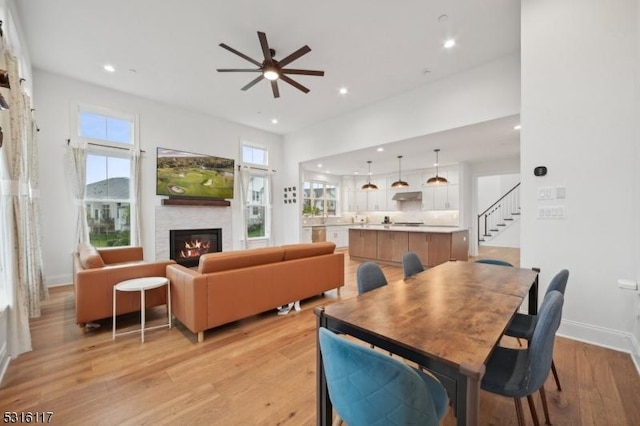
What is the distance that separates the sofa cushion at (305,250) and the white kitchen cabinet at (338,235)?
518 centimetres

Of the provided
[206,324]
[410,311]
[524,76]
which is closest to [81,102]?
[206,324]

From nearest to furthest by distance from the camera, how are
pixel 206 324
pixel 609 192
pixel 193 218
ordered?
pixel 609 192, pixel 206 324, pixel 193 218

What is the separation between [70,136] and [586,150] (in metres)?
7.32

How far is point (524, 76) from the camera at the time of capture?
9.36ft

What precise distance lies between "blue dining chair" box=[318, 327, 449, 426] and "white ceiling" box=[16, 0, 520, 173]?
11.3 ft

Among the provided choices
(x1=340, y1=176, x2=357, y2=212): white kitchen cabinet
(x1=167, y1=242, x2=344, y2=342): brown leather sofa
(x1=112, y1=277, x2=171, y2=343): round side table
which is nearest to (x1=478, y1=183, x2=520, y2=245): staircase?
(x1=340, y1=176, x2=357, y2=212): white kitchen cabinet

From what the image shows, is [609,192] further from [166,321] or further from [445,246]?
[166,321]

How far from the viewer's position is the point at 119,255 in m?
4.34

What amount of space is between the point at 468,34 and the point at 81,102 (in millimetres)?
6376

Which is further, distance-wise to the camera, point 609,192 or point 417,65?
point 417,65

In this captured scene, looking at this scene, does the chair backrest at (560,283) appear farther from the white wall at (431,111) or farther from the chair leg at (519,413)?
the white wall at (431,111)

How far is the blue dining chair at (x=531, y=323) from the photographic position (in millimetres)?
1739

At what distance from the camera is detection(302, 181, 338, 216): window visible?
9.45m

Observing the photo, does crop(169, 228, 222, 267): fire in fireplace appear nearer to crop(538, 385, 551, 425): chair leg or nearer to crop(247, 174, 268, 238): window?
crop(247, 174, 268, 238): window
